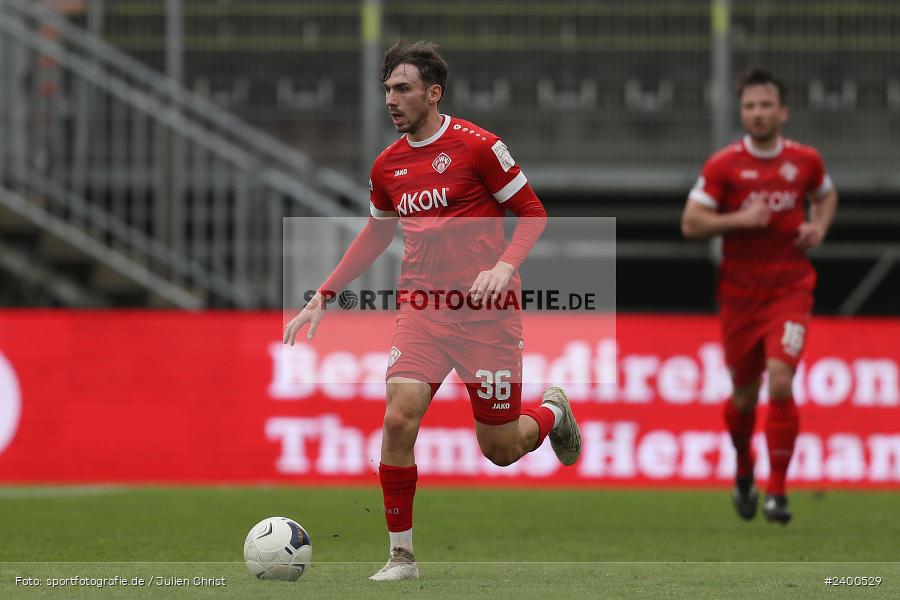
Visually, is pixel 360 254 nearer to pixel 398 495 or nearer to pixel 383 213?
pixel 383 213

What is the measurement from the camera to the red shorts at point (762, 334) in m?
8.52

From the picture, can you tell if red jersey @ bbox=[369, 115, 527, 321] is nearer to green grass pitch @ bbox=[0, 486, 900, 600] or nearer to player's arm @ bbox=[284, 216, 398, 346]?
player's arm @ bbox=[284, 216, 398, 346]

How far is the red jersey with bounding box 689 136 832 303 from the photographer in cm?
873

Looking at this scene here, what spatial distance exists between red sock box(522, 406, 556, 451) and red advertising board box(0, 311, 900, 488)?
554 centimetres

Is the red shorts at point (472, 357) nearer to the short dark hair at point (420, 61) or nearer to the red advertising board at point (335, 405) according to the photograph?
the short dark hair at point (420, 61)

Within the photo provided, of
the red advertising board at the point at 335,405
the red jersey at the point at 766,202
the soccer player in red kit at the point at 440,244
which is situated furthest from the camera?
the red advertising board at the point at 335,405

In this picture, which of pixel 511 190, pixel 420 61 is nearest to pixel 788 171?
pixel 511 190

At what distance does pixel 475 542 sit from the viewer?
795 centimetres

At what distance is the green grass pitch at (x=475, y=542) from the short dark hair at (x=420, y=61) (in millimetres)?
1940

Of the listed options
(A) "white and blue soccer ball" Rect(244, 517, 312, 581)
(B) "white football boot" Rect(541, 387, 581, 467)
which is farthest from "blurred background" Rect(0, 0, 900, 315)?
(A) "white and blue soccer ball" Rect(244, 517, 312, 581)

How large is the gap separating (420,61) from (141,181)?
28.1 ft

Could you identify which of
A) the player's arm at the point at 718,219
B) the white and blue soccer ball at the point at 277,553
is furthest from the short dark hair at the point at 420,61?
the player's arm at the point at 718,219

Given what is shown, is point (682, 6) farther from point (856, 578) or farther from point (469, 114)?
point (856, 578)

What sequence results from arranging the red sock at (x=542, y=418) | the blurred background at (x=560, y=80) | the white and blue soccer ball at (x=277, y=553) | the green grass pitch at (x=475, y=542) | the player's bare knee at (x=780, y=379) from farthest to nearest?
the blurred background at (x=560, y=80)
the player's bare knee at (x=780, y=379)
the red sock at (x=542, y=418)
the white and blue soccer ball at (x=277, y=553)
the green grass pitch at (x=475, y=542)
